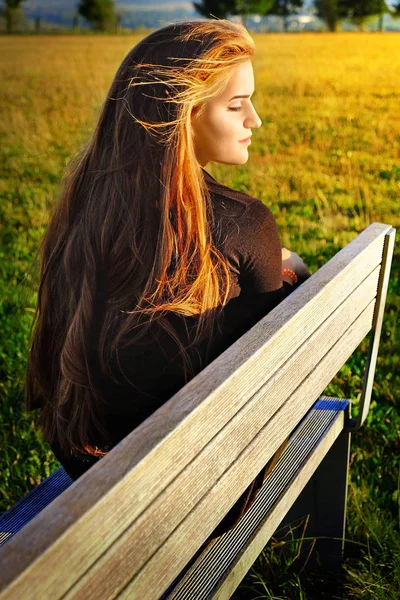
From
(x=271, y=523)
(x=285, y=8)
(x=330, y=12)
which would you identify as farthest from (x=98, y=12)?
(x=271, y=523)

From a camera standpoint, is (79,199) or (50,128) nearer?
(79,199)

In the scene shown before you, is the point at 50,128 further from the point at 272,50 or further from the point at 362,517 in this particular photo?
the point at 272,50

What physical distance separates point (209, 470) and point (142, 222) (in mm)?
614

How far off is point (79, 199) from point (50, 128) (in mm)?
9712

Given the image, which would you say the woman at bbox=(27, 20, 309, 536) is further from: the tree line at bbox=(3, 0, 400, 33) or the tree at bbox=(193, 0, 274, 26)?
the tree at bbox=(193, 0, 274, 26)

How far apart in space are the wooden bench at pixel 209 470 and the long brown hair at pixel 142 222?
244mm

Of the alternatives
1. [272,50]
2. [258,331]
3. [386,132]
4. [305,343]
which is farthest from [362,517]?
[272,50]

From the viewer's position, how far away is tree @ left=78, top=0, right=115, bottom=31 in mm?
47406

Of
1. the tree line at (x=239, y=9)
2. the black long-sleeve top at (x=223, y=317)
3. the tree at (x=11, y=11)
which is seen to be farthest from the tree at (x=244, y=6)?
the black long-sleeve top at (x=223, y=317)

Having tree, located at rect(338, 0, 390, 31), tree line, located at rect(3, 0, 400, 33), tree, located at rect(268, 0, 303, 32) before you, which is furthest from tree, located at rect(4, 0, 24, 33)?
tree, located at rect(268, 0, 303, 32)

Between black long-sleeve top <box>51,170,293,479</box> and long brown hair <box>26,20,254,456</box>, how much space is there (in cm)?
3

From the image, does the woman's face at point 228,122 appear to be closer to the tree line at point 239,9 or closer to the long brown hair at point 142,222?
the long brown hair at point 142,222

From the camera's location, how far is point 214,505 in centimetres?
132

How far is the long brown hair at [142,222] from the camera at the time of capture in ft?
5.34
